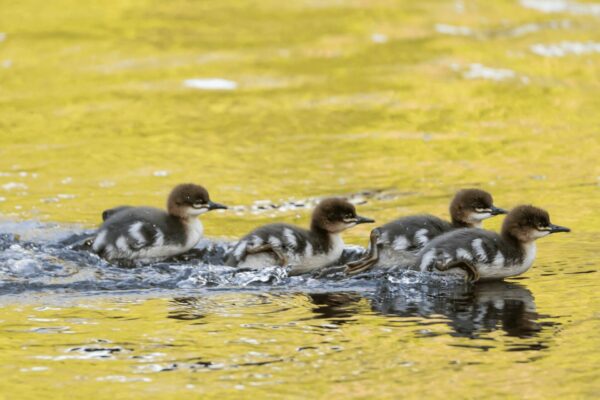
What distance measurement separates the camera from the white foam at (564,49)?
1366 cm

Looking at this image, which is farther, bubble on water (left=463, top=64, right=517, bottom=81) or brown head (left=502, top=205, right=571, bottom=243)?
bubble on water (left=463, top=64, right=517, bottom=81)

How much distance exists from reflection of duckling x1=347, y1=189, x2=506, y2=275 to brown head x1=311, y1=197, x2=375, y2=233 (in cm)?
20

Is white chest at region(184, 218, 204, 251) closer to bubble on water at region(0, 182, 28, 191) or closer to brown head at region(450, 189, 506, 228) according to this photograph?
brown head at region(450, 189, 506, 228)

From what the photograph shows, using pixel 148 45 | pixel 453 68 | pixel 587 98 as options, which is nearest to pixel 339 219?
pixel 587 98

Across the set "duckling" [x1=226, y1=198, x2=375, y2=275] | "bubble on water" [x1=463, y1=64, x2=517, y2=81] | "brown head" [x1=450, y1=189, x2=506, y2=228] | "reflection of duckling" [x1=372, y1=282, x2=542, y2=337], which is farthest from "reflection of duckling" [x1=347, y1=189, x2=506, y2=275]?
"bubble on water" [x1=463, y1=64, x2=517, y2=81]

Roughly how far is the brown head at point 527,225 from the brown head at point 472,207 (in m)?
0.39

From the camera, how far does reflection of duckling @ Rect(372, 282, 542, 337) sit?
5660mm

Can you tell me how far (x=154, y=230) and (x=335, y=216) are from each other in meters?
0.97

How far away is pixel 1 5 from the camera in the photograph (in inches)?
615

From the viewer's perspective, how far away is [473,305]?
19.8 feet

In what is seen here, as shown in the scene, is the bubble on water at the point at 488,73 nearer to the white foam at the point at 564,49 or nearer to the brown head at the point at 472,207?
the white foam at the point at 564,49

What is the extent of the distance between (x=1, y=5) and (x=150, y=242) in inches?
371

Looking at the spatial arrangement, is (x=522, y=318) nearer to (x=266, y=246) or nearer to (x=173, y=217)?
(x=266, y=246)

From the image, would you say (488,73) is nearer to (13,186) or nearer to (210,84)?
(210,84)
